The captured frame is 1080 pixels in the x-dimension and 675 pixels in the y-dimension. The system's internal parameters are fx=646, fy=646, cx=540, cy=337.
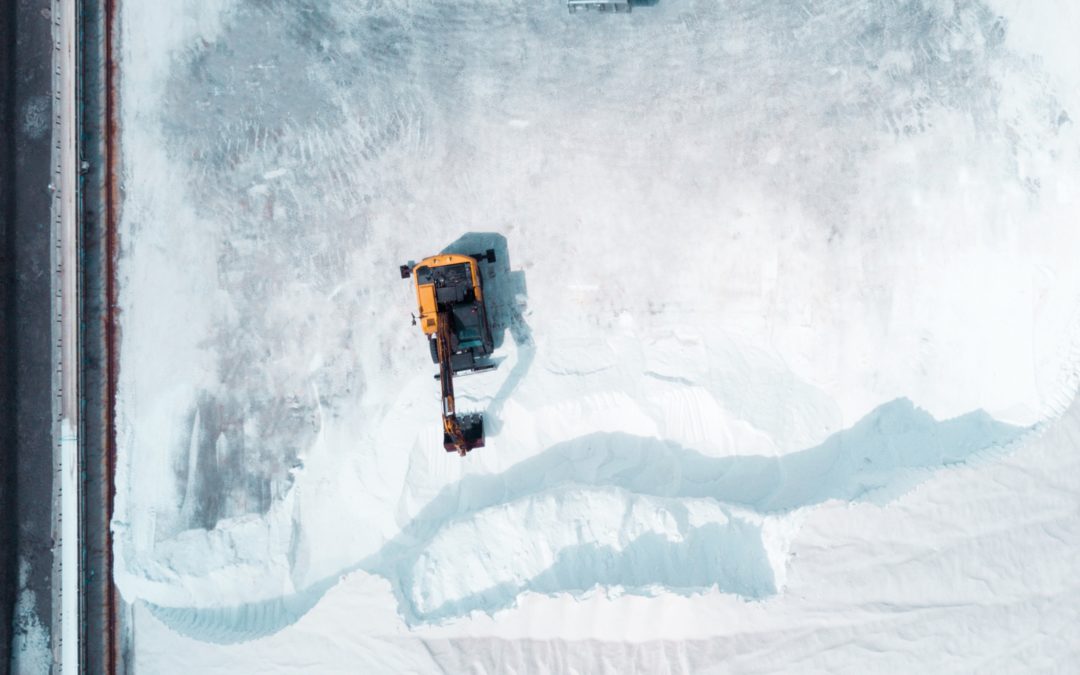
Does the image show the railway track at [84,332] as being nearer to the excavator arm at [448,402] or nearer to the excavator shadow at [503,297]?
the excavator arm at [448,402]

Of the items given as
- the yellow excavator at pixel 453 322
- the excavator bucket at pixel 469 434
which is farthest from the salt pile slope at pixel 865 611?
the yellow excavator at pixel 453 322

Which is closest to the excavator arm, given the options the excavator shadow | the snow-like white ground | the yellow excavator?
the yellow excavator

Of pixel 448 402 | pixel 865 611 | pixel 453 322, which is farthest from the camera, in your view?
pixel 453 322

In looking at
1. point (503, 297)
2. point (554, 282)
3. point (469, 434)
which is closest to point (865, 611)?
point (469, 434)

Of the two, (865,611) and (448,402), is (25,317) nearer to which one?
(448,402)

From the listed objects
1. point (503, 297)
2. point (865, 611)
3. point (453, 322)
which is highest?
point (503, 297)

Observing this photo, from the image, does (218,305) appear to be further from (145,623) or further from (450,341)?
(145,623)
